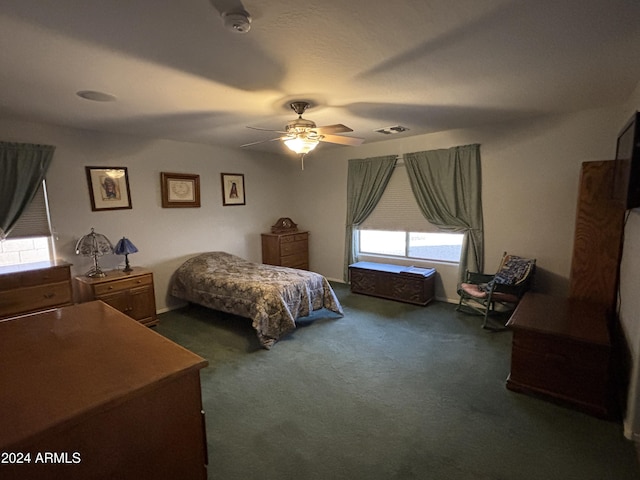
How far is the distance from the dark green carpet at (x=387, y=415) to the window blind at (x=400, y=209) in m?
1.71

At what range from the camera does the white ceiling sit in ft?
5.00

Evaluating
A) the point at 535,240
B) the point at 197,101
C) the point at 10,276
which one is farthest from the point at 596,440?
the point at 10,276

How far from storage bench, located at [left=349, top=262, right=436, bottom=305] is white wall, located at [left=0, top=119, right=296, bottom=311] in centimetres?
193

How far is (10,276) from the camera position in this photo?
3021mm

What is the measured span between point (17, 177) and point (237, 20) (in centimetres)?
327

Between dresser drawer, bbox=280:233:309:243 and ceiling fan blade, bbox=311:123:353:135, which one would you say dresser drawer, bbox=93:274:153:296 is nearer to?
dresser drawer, bbox=280:233:309:243

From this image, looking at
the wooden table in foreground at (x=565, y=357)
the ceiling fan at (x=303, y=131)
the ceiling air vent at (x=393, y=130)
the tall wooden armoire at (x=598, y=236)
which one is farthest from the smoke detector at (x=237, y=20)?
the tall wooden armoire at (x=598, y=236)

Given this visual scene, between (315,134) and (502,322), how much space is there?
3086 mm

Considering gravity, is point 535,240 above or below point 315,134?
below

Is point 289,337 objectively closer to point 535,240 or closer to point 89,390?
point 89,390

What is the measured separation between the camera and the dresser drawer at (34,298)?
3021 mm

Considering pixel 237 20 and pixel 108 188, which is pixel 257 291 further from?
pixel 237 20

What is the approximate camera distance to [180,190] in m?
4.63

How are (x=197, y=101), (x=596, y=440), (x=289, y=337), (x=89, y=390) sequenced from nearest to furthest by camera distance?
1. (x=89, y=390)
2. (x=596, y=440)
3. (x=197, y=101)
4. (x=289, y=337)
